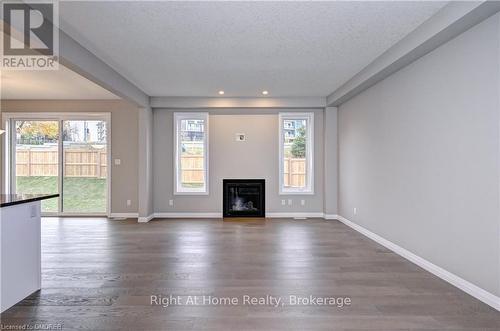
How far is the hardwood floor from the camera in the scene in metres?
2.44

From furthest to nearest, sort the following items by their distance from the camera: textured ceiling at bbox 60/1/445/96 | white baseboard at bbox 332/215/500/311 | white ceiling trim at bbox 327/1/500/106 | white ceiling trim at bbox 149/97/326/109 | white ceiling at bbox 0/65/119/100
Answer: white ceiling trim at bbox 149/97/326/109 < white ceiling at bbox 0/65/119/100 < textured ceiling at bbox 60/1/445/96 < white baseboard at bbox 332/215/500/311 < white ceiling trim at bbox 327/1/500/106

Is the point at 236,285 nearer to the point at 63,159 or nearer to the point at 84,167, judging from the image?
the point at 84,167

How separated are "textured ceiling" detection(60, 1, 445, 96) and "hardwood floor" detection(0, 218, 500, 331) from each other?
267 cm

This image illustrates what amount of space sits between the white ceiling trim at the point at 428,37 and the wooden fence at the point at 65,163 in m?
5.85

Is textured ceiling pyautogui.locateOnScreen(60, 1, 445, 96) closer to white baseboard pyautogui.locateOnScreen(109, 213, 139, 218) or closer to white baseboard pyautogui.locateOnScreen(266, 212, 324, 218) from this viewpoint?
white baseboard pyautogui.locateOnScreen(266, 212, 324, 218)

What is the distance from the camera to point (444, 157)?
130 inches

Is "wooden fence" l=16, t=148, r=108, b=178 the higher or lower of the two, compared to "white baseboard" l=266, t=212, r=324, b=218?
higher

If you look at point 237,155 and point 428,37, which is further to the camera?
point 237,155

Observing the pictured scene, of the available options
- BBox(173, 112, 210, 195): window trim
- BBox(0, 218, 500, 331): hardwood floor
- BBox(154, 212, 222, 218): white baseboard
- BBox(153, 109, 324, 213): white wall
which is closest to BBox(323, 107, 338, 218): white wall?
BBox(153, 109, 324, 213): white wall

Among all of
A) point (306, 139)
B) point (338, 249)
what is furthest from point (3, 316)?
point (306, 139)

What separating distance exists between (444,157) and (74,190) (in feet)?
23.9

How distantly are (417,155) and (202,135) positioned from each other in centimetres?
464

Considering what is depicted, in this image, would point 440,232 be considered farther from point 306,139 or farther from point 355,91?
point 306,139

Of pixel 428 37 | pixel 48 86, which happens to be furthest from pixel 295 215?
pixel 48 86
